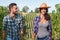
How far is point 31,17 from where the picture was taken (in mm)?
19891

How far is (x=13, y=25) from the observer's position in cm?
689

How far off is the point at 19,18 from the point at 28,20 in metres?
13.3

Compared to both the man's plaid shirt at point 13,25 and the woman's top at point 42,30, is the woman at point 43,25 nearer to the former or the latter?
Result: the woman's top at point 42,30

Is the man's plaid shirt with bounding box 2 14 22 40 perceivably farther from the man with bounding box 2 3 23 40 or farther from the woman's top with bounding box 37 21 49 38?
the woman's top with bounding box 37 21 49 38

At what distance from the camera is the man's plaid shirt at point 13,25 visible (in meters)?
6.82

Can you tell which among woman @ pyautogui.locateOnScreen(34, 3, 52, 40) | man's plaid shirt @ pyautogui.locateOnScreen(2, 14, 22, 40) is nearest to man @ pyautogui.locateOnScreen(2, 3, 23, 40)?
man's plaid shirt @ pyautogui.locateOnScreen(2, 14, 22, 40)

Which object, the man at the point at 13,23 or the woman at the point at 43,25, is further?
the woman at the point at 43,25

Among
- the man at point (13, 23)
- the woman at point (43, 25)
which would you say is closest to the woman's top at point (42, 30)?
the woman at point (43, 25)

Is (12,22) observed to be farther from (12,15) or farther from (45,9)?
(45,9)

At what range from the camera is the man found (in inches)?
268

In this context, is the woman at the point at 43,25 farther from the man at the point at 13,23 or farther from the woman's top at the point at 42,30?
the man at the point at 13,23

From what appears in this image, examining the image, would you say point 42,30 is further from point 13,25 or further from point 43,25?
point 13,25

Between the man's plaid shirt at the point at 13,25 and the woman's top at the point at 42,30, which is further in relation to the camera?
the woman's top at the point at 42,30

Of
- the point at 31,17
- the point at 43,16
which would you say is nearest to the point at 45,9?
the point at 43,16
